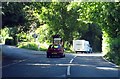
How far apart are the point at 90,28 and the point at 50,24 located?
15694 millimetres

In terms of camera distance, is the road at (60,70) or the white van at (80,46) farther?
the white van at (80,46)

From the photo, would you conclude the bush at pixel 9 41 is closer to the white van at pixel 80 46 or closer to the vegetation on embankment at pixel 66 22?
the vegetation on embankment at pixel 66 22

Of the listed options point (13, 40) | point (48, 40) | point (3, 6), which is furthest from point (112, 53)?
point (13, 40)

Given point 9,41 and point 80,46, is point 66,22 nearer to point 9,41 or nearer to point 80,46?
point 80,46

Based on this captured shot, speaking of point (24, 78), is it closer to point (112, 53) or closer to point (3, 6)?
point (3, 6)

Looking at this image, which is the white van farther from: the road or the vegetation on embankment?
the road

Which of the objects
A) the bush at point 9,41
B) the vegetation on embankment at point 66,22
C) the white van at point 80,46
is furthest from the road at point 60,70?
the bush at point 9,41

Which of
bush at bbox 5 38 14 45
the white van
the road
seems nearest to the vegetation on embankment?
bush at bbox 5 38 14 45

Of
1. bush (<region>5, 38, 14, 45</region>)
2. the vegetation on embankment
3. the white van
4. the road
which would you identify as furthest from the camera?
bush (<region>5, 38, 14, 45</region>)

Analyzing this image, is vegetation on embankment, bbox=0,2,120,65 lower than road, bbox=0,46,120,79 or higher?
higher

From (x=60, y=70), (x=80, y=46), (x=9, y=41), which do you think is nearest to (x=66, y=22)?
(x=80, y=46)

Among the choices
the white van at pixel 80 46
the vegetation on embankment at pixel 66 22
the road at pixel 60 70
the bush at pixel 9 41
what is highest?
the vegetation on embankment at pixel 66 22

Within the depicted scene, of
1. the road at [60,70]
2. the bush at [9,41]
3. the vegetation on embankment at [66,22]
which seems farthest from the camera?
the bush at [9,41]

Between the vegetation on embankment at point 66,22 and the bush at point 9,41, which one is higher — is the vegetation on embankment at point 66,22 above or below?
above
